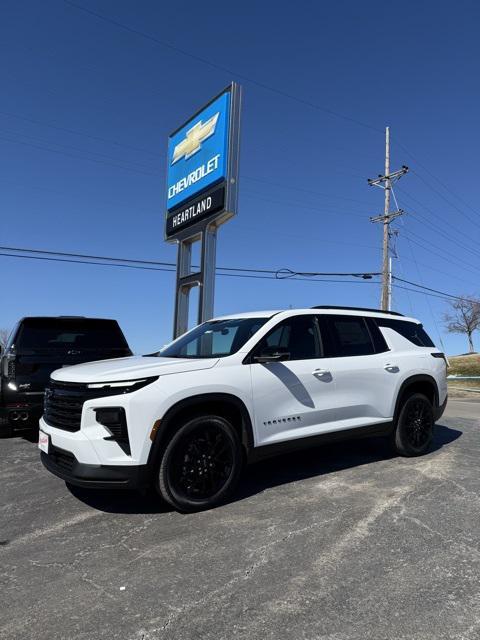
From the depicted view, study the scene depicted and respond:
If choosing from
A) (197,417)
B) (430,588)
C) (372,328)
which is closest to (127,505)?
(197,417)

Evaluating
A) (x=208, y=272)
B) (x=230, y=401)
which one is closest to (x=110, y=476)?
(x=230, y=401)

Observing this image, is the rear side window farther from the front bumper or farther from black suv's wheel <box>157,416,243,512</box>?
the front bumper

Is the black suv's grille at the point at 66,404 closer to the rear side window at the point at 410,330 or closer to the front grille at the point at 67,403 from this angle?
the front grille at the point at 67,403

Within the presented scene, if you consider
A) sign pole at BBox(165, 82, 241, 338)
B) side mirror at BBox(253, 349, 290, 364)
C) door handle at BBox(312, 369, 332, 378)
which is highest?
sign pole at BBox(165, 82, 241, 338)

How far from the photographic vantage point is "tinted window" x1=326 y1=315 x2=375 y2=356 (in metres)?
5.57

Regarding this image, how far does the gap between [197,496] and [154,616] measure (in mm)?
1559

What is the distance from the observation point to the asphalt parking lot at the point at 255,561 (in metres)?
2.61

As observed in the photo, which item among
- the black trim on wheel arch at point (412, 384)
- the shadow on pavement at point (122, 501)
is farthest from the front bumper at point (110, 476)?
the black trim on wheel arch at point (412, 384)

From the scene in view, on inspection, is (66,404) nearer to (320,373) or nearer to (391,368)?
(320,373)

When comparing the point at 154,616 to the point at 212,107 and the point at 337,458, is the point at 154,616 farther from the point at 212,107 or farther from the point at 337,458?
the point at 212,107

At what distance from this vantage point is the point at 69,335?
761 cm

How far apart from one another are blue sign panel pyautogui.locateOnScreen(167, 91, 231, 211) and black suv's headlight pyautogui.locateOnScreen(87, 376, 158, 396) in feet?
25.5

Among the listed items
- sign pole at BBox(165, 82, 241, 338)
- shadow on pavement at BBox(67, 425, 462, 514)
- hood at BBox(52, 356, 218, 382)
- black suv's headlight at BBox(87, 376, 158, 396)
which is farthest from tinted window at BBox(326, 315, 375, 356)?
sign pole at BBox(165, 82, 241, 338)

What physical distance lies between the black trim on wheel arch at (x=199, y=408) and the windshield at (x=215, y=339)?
0.53 m
